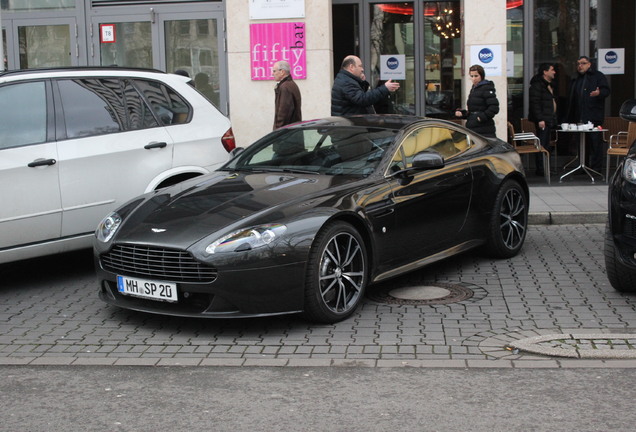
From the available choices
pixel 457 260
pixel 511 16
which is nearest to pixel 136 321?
pixel 457 260

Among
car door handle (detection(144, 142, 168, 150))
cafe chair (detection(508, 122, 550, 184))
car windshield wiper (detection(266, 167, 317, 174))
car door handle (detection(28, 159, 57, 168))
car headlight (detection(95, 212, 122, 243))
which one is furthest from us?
cafe chair (detection(508, 122, 550, 184))

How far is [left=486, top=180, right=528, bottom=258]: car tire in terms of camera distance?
8375 mm

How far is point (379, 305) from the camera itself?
699 cm

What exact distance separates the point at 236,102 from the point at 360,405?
10.3 m

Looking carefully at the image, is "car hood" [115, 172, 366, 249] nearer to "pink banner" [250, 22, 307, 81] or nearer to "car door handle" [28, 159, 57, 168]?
"car door handle" [28, 159, 57, 168]

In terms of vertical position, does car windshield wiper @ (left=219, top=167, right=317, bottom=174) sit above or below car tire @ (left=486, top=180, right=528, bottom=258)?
above

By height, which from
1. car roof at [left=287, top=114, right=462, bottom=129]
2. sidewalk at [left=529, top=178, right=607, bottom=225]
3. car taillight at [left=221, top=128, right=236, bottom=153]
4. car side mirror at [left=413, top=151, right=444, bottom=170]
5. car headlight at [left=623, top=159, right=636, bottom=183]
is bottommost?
sidewalk at [left=529, top=178, right=607, bottom=225]

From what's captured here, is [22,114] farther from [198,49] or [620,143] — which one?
[620,143]

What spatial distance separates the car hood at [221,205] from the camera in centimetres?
621

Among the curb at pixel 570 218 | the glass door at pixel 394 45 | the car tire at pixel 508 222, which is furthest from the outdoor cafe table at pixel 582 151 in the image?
the car tire at pixel 508 222

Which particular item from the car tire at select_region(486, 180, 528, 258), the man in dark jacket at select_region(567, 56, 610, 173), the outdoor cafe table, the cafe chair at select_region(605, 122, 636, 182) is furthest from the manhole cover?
the man in dark jacket at select_region(567, 56, 610, 173)

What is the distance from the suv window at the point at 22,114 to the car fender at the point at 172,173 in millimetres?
1060

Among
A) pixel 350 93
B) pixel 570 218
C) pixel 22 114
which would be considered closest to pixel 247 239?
pixel 22 114

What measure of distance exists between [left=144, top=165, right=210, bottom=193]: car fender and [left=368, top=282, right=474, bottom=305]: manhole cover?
2188mm
